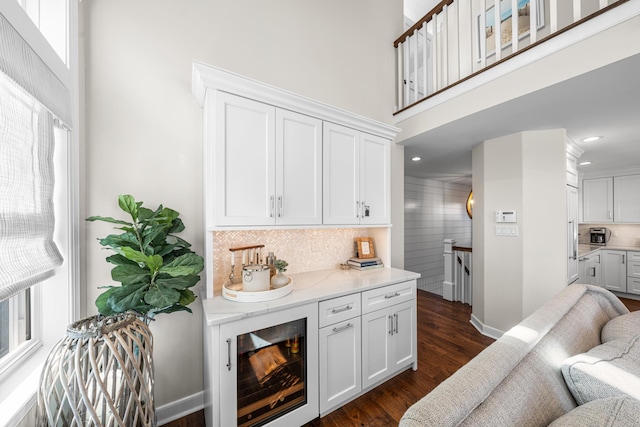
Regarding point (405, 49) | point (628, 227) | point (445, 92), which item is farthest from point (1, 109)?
point (628, 227)

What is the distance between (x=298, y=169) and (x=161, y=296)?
3.97ft

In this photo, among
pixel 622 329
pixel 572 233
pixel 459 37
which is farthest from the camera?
pixel 572 233

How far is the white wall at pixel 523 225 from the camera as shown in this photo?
2697 millimetres

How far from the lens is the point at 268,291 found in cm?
162

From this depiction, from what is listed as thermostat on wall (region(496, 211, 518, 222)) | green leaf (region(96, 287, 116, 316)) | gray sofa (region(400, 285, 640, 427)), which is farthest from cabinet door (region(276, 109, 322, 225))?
thermostat on wall (region(496, 211, 518, 222))

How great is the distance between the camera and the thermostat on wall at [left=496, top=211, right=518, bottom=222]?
288 cm

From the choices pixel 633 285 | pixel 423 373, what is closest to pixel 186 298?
pixel 423 373

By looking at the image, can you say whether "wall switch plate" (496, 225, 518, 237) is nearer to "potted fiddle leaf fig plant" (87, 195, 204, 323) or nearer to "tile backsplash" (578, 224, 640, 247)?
"potted fiddle leaf fig plant" (87, 195, 204, 323)

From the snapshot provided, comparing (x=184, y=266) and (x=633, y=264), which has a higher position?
(x=184, y=266)

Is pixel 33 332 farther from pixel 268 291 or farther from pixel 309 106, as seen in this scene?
pixel 309 106

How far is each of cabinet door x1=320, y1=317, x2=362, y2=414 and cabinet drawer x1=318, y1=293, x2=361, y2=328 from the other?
42 millimetres

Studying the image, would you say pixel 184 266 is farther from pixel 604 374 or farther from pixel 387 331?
pixel 604 374

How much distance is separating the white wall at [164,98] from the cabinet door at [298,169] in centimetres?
62

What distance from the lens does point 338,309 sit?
181cm
